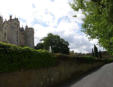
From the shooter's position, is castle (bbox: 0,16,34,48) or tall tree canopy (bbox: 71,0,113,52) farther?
castle (bbox: 0,16,34,48)

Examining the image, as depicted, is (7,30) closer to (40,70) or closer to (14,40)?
(14,40)

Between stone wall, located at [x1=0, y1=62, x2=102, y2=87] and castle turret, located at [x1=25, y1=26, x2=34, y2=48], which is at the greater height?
castle turret, located at [x1=25, y1=26, x2=34, y2=48]

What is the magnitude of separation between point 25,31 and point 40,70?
2663 inches

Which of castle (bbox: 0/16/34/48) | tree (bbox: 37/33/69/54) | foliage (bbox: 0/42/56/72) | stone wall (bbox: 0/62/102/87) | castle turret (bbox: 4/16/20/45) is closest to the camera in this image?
foliage (bbox: 0/42/56/72)

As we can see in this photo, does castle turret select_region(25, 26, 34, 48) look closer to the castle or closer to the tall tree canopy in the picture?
the castle

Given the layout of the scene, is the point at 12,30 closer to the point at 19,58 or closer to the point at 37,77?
the point at 37,77

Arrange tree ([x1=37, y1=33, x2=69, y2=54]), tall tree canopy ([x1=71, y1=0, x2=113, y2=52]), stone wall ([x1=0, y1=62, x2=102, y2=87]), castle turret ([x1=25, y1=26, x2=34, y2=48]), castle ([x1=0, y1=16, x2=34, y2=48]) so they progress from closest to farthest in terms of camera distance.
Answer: stone wall ([x1=0, y1=62, x2=102, y2=87])
tall tree canopy ([x1=71, y1=0, x2=113, y2=52])
castle ([x1=0, y1=16, x2=34, y2=48])
castle turret ([x1=25, y1=26, x2=34, y2=48])
tree ([x1=37, y1=33, x2=69, y2=54])

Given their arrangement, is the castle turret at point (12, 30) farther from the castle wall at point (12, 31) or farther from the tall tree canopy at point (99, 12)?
the tall tree canopy at point (99, 12)

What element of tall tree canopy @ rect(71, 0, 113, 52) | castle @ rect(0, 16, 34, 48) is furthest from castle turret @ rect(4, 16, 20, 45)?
tall tree canopy @ rect(71, 0, 113, 52)

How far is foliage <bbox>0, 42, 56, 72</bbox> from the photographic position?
20.7 ft

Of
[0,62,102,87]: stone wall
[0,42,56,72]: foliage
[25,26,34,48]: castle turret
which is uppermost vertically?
[25,26,34,48]: castle turret

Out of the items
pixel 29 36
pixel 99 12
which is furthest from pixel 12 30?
pixel 99 12

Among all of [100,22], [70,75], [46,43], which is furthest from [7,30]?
[100,22]

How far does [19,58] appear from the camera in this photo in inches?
286
